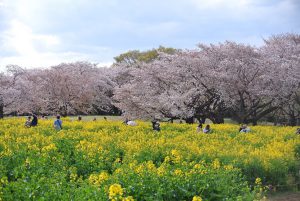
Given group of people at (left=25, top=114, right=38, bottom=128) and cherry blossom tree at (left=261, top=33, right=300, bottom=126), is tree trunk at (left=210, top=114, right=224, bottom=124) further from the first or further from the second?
group of people at (left=25, top=114, right=38, bottom=128)

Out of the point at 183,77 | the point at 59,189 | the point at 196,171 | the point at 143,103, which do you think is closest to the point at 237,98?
the point at 183,77

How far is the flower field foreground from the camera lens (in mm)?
6172

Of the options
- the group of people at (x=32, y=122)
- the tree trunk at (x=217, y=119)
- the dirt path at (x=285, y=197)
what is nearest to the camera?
the dirt path at (x=285, y=197)

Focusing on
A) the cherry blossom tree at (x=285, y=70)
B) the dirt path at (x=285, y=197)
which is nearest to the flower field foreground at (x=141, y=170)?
the dirt path at (x=285, y=197)

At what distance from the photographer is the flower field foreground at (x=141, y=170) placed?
6.17 metres

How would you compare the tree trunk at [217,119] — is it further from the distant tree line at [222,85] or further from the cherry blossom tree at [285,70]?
the cherry blossom tree at [285,70]

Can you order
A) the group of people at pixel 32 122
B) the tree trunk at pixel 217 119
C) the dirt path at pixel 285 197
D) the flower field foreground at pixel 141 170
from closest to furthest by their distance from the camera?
1. the flower field foreground at pixel 141 170
2. the dirt path at pixel 285 197
3. the group of people at pixel 32 122
4. the tree trunk at pixel 217 119

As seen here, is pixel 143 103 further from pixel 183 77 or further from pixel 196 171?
pixel 196 171

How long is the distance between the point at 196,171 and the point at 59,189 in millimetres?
2627

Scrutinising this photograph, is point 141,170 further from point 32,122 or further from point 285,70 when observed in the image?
point 285,70

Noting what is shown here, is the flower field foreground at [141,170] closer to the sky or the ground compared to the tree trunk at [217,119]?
closer to the ground

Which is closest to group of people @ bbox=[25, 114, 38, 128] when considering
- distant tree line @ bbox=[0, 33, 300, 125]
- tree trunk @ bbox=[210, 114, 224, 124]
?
distant tree line @ bbox=[0, 33, 300, 125]

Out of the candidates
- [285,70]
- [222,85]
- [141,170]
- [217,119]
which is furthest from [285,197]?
[285,70]

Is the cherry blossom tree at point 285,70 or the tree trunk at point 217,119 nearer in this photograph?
the cherry blossom tree at point 285,70
